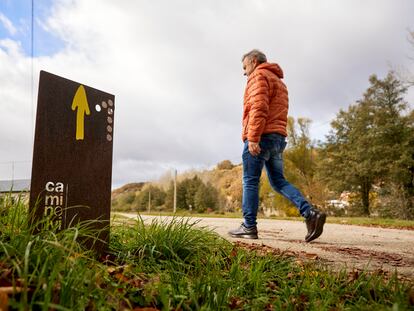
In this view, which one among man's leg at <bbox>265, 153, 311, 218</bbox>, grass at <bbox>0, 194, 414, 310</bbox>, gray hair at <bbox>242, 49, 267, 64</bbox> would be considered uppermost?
gray hair at <bbox>242, 49, 267, 64</bbox>

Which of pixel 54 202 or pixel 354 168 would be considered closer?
pixel 54 202

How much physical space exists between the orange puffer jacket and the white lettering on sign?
1.98 meters

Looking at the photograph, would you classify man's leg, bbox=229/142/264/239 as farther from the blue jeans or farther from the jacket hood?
the jacket hood

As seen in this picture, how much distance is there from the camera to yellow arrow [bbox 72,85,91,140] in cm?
207

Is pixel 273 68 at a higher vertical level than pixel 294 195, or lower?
higher

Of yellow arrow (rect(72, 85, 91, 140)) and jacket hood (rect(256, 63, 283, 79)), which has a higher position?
jacket hood (rect(256, 63, 283, 79))

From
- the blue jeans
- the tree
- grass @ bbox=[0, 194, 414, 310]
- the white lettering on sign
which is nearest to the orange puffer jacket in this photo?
the blue jeans

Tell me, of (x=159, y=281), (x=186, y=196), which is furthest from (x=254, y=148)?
(x=186, y=196)

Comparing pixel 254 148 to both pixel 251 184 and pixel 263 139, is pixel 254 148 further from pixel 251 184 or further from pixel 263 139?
pixel 251 184

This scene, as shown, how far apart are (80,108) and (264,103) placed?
1941mm

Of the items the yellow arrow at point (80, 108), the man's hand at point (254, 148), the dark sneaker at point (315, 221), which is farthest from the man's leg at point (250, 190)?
the yellow arrow at point (80, 108)

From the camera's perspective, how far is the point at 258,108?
3467 millimetres

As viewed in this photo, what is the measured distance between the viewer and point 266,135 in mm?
3609

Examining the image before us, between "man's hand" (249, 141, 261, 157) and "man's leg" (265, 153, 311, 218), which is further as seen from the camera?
"man's leg" (265, 153, 311, 218)
